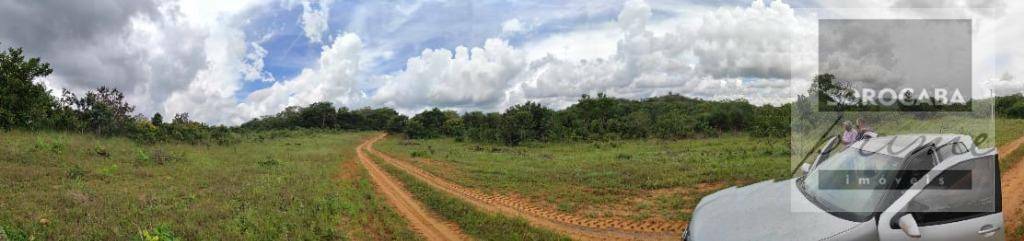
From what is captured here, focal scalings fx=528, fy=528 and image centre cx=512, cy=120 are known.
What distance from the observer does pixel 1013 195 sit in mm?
7949

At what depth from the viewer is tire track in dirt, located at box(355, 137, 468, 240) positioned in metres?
8.15

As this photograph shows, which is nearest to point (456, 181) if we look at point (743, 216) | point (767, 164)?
point (767, 164)

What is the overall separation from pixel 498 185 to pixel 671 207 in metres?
4.93

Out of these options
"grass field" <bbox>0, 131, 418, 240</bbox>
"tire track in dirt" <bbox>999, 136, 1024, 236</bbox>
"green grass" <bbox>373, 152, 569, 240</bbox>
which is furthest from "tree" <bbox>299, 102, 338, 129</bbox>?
"tire track in dirt" <bbox>999, 136, 1024, 236</bbox>

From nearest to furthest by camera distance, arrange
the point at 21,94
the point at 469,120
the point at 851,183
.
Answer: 1. the point at 851,183
2. the point at 21,94
3. the point at 469,120

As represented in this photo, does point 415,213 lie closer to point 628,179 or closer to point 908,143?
point 628,179

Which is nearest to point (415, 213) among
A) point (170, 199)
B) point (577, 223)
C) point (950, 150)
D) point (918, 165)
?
point (577, 223)

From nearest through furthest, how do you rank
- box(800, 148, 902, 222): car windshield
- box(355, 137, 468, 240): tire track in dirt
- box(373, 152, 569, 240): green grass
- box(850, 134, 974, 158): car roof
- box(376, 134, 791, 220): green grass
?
box(800, 148, 902, 222): car windshield < box(850, 134, 974, 158): car roof < box(373, 152, 569, 240): green grass < box(355, 137, 468, 240): tire track in dirt < box(376, 134, 791, 220): green grass

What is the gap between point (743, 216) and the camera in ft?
14.6

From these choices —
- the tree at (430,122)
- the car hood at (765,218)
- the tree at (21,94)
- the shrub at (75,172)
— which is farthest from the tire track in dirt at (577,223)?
the tree at (430,122)

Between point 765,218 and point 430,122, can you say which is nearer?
point 765,218

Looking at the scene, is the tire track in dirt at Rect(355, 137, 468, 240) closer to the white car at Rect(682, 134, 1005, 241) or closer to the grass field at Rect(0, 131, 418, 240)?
the grass field at Rect(0, 131, 418, 240)

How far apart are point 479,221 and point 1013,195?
812cm

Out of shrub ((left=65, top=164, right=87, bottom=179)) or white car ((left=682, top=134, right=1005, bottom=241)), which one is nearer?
white car ((left=682, top=134, right=1005, bottom=241))
